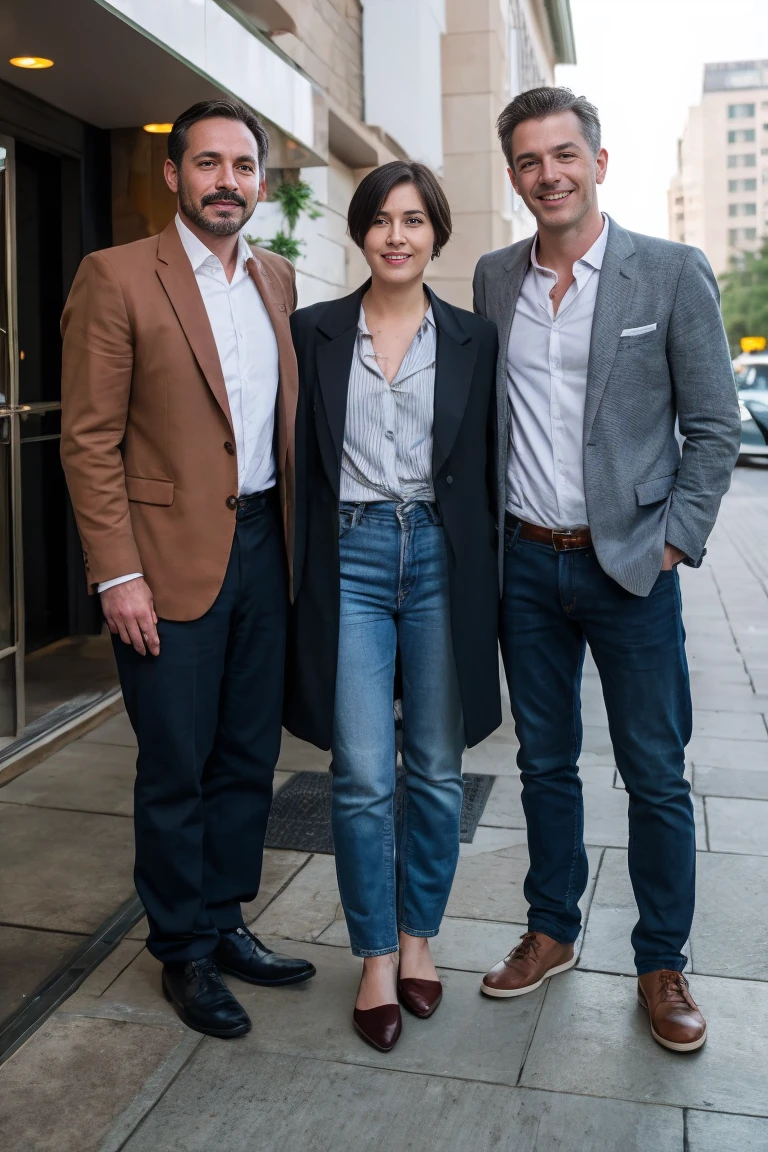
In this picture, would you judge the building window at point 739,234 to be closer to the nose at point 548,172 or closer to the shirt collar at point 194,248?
the nose at point 548,172

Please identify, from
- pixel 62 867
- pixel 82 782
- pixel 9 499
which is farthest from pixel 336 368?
pixel 9 499

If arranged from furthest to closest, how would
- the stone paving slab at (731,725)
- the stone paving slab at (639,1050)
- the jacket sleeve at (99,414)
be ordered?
the stone paving slab at (731,725) < the jacket sleeve at (99,414) < the stone paving slab at (639,1050)

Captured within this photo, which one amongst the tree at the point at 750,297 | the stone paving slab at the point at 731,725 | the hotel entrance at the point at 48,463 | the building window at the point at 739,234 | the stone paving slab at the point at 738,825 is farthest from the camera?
the building window at the point at 739,234

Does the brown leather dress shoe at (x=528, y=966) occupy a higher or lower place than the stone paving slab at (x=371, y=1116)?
higher

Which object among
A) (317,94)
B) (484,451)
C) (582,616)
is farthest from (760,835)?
(317,94)

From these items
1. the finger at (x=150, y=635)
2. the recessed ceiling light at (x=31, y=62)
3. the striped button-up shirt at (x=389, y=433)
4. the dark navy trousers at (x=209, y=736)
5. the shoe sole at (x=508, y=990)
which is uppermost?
the recessed ceiling light at (x=31, y=62)

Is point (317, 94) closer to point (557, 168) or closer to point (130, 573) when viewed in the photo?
point (557, 168)

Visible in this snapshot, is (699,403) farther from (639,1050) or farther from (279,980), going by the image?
(279,980)

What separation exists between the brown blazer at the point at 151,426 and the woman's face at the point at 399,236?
13.5 inches

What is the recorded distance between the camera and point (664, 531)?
112 inches

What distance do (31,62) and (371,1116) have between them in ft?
14.6

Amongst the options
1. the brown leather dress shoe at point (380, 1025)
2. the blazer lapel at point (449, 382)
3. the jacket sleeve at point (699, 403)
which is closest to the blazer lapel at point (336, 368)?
the blazer lapel at point (449, 382)

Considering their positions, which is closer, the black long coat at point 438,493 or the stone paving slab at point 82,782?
the black long coat at point 438,493

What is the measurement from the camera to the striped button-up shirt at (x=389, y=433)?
2.83m
